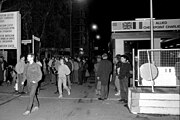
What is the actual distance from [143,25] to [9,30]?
8.19 meters

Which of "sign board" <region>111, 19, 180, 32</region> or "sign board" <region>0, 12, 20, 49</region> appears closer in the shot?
"sign board" <region>0, 12, 20, 49</region>

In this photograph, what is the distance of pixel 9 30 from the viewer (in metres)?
11.5

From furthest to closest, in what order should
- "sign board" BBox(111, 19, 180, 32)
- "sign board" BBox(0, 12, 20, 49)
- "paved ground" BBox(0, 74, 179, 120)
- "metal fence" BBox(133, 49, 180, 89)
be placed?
"sign board" BBox(111, 19, 180, 32) → "sign board" BBox(0, 12, 20, 49) → "metal fence" BBox(133, 49, 180, 89) → "paved ground" BBox(0, 74, 179, 120)

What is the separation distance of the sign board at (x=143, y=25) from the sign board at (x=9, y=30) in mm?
6258

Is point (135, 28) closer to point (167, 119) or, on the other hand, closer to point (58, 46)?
point (167, 119)

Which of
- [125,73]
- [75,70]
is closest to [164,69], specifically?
[125,73]

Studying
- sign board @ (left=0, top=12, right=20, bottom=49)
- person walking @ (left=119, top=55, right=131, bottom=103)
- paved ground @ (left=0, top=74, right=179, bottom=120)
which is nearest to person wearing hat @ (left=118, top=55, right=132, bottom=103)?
person walking @ (left=119, top=55, right=131, bottom=103)

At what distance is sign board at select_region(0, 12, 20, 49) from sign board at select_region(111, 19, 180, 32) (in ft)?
20.5

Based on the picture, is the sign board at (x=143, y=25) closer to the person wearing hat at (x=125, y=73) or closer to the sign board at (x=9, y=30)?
the sign board at (x=9, y=30)

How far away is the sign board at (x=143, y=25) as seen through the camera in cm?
1516

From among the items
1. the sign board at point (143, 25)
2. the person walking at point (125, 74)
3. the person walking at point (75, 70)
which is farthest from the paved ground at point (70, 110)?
the sign board at point (143, 25)

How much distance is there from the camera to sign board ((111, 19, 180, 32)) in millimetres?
15164

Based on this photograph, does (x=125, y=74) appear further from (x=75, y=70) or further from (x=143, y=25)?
(x=143, y=25)

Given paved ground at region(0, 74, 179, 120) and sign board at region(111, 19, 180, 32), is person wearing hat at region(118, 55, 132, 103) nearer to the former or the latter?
paved ground at region(0, 74, 179, 120)
